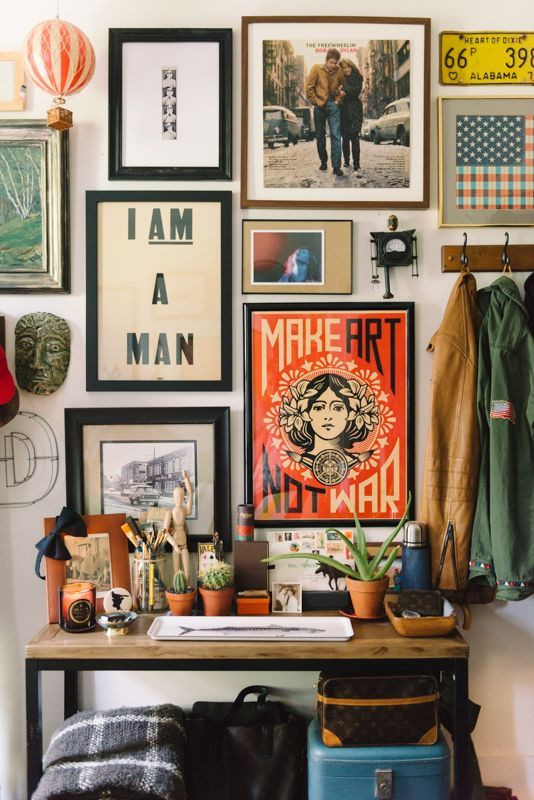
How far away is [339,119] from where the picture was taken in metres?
2.38

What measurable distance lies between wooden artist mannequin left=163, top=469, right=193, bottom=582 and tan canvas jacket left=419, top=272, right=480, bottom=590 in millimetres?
778

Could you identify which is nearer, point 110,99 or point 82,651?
point 82,651

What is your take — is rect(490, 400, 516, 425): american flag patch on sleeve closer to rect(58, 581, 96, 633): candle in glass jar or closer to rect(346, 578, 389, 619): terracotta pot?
rect(346, 578, 389, 619): terracotta pot

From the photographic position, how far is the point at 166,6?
2375mm

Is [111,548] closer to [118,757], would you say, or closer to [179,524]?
[179,524]

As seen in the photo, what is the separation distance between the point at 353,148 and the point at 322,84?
235mm

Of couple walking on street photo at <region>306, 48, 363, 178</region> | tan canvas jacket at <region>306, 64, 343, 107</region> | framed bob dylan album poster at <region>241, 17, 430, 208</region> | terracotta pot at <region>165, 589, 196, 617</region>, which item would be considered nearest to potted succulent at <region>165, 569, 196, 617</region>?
terracotta pot at <region>165, 589, 196, 617</region>

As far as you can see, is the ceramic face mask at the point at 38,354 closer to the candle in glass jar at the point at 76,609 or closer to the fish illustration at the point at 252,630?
the candle in glass jar at the point at 76,609

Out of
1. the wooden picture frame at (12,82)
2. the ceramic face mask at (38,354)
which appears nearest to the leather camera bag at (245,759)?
the ceramic face mask at (38,354)

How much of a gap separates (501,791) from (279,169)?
87.1 inches

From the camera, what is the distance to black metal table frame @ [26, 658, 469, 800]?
6.53 ft

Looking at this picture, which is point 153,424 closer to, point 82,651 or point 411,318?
point 82,651

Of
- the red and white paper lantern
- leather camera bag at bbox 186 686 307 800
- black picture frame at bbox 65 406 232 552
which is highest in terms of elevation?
the red and white paper lantern

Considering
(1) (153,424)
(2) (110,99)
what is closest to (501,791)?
(1) (153,424)
